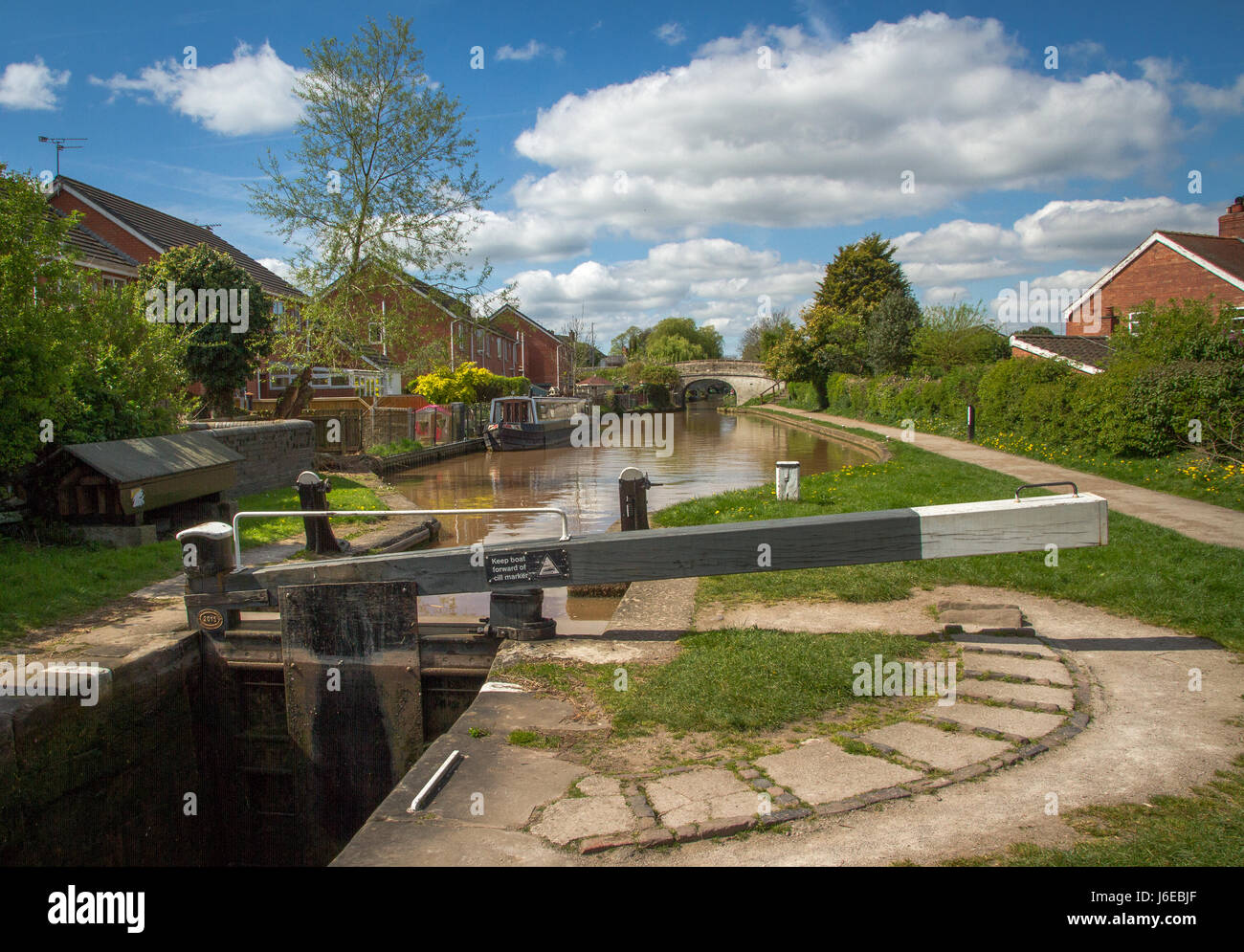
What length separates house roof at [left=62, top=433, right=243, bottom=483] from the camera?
10.1 meters

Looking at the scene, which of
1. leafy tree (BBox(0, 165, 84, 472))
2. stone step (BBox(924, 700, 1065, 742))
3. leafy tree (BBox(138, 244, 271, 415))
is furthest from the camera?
leafy tree (BBox(138, 244, 271, 415))

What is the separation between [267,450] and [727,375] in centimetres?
6297

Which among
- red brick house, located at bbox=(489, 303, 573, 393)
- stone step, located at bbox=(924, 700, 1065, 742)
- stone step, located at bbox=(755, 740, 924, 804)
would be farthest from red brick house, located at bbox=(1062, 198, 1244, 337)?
red brick house, located at bbox=(489, 303, 573, 393)

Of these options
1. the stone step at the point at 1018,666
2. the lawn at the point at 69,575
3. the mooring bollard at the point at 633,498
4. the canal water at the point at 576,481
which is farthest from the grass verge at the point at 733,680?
the lawn at the point at 69,575

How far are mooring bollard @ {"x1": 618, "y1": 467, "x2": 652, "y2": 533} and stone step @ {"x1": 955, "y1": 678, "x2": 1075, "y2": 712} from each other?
16.1 ft

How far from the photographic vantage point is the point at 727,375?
76.4 metres

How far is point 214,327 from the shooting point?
69.5 feet

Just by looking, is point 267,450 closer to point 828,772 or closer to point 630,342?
point 828,772

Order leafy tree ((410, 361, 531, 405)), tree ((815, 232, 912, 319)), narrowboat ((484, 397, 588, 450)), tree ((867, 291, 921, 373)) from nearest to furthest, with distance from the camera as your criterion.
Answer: narrowboat ((484, 397, 588, 450)) → leafy tree ((410, 361, 531, 405)) → tree ((867, 291, 921, 373)) → tree ((815, 232, 912, 319))

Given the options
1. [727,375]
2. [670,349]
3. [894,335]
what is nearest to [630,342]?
[670,349]

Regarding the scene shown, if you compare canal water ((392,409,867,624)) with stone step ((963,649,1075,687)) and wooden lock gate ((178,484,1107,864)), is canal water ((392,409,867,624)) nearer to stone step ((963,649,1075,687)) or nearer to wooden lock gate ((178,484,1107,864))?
wooden lock gate ((178,484,1107,864))

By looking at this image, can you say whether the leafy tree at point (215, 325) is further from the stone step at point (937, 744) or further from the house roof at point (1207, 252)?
the house roof at point (1207, 252)
